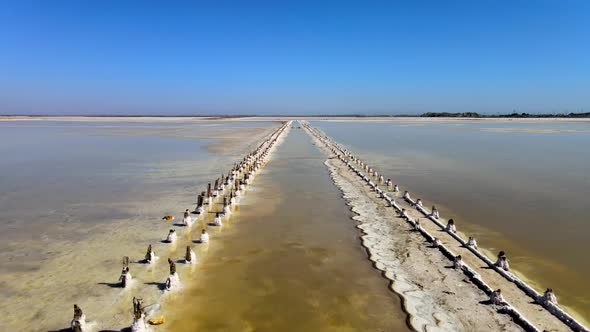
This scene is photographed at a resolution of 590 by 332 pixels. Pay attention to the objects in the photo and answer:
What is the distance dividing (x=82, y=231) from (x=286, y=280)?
771 cm

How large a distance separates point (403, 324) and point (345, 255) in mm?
3805

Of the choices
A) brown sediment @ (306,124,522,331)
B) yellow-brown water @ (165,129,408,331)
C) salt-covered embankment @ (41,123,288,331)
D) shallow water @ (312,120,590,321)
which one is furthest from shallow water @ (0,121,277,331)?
shallow water @ (312,120,590,321)

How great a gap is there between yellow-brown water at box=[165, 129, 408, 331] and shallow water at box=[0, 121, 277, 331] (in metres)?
1.24

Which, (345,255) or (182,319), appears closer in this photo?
(182,319)

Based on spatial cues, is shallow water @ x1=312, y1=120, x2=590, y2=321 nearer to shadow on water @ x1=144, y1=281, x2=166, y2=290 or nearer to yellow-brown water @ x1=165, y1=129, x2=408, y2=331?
yellow-brown water @ x1=165, y1=129, x2=408, y2=331

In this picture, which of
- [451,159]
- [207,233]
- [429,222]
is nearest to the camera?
[207,233]

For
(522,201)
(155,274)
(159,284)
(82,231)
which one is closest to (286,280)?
(159,284)

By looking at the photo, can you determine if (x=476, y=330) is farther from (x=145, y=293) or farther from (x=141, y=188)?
(x=141, y=188)

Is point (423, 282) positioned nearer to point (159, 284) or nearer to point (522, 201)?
point (159, 284)

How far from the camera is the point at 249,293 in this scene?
31.6 ft

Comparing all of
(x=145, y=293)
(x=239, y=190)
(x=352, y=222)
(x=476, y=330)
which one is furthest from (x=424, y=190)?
Result: (x=145, y=293)

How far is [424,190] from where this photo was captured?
2075 centimetres

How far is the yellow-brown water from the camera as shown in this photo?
848 cm

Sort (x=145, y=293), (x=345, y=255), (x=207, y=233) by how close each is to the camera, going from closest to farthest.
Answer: (x=145, y=293) → (x=345, y=255) → (x=207, y=233)
